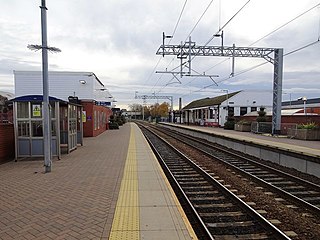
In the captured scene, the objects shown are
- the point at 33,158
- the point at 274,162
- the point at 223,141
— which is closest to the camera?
the point at 33,158

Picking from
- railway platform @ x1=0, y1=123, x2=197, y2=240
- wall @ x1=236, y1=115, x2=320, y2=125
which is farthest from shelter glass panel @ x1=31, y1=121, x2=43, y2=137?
wall @ x1=236, y1=115, x2=320, y2=125

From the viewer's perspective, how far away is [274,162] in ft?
44.3

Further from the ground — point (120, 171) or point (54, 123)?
point (54, 123)

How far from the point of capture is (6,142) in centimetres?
1137

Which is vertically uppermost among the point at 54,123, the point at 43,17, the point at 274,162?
the point at 43,17

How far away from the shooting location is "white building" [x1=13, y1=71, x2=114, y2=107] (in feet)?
87.7

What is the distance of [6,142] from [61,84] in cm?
1685

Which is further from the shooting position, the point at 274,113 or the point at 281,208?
the point at 274,113

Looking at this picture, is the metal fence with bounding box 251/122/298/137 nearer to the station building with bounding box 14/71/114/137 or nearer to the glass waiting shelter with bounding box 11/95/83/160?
the station building with bounding box 14/71/114/137

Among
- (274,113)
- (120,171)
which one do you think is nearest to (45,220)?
(120,171)

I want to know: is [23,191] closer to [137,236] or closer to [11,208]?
→ [11,208]

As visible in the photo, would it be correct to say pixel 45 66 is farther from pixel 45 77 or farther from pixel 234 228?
pixel 234 228

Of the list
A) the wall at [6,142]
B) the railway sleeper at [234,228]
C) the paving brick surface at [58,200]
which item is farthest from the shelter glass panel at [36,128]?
the railway sleeper at [234,228]

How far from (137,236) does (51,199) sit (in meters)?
2.75
